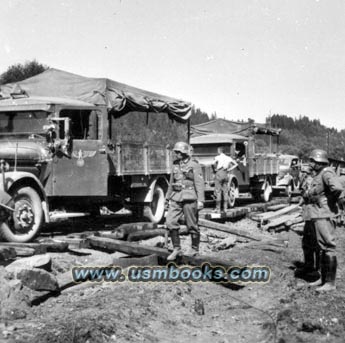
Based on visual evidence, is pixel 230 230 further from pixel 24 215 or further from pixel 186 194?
pixel 24 215

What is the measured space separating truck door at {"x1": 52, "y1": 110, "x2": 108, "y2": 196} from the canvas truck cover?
0.87 m

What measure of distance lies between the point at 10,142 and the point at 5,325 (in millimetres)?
5117

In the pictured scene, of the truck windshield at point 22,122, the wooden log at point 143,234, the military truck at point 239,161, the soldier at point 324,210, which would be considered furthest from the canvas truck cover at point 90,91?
the soldier at point 324,210

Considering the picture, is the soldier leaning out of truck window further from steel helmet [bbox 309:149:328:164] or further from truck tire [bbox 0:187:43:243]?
steel helmet [bbox 309:149:328:164]

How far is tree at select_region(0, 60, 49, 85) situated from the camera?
110 ft

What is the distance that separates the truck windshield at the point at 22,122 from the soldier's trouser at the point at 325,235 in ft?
16.5

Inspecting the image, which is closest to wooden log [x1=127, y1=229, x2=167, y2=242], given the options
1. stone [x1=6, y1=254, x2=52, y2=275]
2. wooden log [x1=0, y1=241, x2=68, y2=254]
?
wooden log [x1=0, y1=241, x2=68, y2=254]

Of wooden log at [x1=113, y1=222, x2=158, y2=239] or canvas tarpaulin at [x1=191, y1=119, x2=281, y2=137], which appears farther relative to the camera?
canvas tarpaulin at [x1=191, y1=119, x2=281, y2=137]

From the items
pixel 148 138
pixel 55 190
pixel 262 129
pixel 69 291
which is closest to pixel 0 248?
pixel 69 291

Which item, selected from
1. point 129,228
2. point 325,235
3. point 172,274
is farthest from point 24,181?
point 325,235

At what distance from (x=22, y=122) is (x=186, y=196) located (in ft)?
11.6

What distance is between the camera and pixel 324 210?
6250mm

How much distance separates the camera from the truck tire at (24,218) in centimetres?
742

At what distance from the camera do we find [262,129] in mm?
18922
